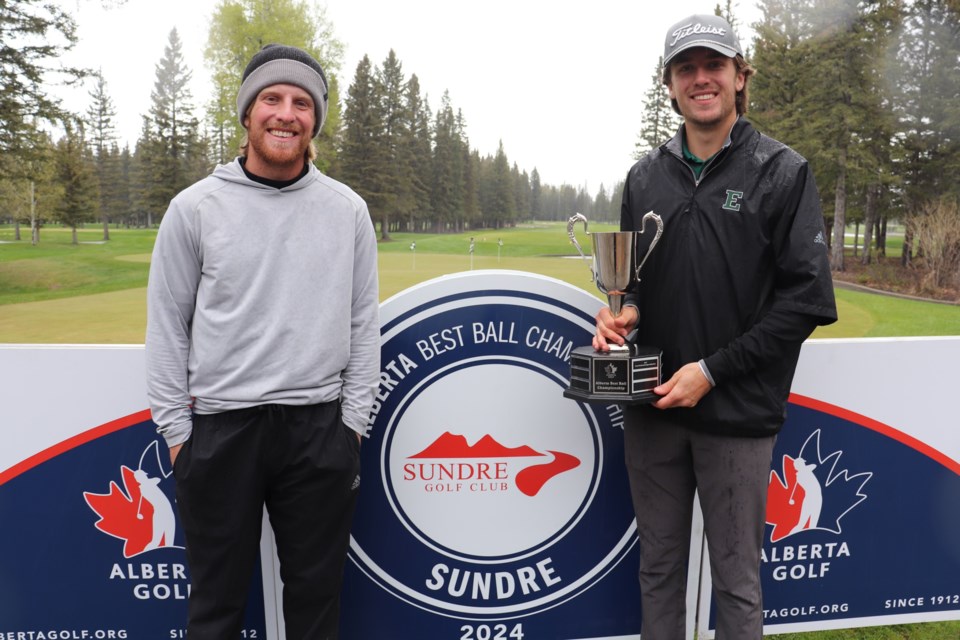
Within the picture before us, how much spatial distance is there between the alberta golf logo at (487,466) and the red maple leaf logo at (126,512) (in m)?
0.70

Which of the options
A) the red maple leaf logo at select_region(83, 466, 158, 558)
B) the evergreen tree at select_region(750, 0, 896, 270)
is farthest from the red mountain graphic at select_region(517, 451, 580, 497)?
the evergreen tree at select_region(750, 0, 896, 270)

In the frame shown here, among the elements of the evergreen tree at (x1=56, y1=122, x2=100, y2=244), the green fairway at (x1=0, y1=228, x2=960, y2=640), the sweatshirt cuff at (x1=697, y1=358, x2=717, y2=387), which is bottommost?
the green fairway at (x1=0, y1=228, x2=960, y2=640)

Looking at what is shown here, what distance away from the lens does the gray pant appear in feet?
6.23

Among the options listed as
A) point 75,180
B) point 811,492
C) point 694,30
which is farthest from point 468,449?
point 75,180

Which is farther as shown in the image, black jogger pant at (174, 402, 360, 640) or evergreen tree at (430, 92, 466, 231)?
evergreen tree at (430, 92, 466, 231)

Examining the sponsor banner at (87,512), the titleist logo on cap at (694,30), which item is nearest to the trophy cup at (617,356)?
the titleist logo on cap at (694,30)

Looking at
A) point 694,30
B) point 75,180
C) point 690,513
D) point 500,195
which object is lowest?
point 690,513

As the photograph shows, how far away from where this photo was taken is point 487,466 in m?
2.38

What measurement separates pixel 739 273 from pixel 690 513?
0.76m

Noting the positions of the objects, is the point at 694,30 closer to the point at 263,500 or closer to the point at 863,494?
the point at 263,500

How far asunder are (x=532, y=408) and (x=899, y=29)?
29234 millimetres

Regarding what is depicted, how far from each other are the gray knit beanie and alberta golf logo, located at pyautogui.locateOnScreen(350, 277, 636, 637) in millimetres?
752

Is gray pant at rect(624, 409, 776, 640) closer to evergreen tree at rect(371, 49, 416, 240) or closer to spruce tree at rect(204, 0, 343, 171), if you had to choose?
spruce tree at rect(204, 0, 343, 171)

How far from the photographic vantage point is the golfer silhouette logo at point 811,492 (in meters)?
2.47
